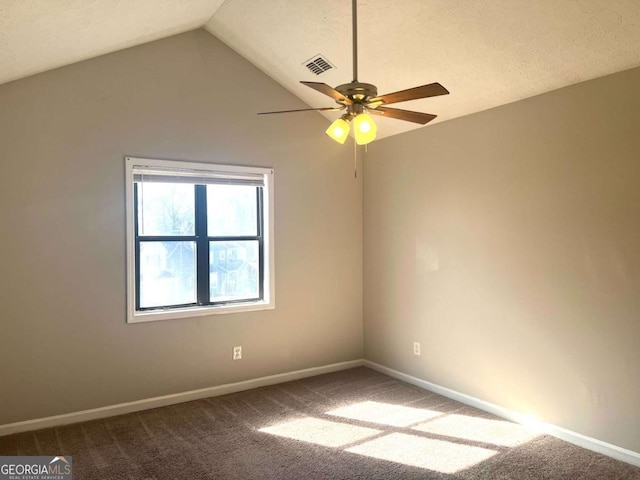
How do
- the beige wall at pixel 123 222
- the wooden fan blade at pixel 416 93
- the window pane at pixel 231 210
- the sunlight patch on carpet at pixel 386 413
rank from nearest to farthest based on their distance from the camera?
the wooden fan blade at pixel 416 93, the beige wall at pixel 123 222, the sunlight patch on carpet at pixel 386 413, the window pane at pixel 231 210

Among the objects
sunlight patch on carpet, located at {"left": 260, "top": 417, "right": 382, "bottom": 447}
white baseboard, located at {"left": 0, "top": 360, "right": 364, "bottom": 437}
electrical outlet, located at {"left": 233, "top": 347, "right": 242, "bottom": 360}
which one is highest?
electrical outlet, located at {"left": 233, "top": 347, "right": 242, "bottom": 360}

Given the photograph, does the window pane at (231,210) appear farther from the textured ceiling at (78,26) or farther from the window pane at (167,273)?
the textured ceiling at (78,26)

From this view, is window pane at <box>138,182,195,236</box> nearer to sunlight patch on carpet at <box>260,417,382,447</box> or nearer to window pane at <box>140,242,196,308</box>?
window pane at <box>140,242,196,308</box>

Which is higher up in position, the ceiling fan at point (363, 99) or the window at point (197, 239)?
the ceiling fan at point (363, 99)

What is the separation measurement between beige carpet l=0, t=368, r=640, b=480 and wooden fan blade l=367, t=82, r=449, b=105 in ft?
6.97

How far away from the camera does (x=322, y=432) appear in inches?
130

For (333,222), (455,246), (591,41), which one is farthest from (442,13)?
(333,222)

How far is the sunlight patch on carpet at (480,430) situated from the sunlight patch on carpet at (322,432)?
0.44m

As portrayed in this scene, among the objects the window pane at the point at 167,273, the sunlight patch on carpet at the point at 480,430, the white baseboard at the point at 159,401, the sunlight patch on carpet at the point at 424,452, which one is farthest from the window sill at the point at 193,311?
the sunlight patch on carpet at the point at 480,430

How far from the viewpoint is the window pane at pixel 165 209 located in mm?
3811

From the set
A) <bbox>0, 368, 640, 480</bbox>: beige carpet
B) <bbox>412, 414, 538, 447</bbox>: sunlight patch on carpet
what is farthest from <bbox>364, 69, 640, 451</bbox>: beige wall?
<bbox>0, 368, 640, 480</bbox>: beige carpet

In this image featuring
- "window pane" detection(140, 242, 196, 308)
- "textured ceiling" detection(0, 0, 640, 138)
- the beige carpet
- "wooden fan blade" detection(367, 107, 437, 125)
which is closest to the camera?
"wooden fan blade" detection(367, 107, 437, 125)

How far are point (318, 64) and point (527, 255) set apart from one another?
2.25 m

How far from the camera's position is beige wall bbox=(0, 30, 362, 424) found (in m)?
3.28
